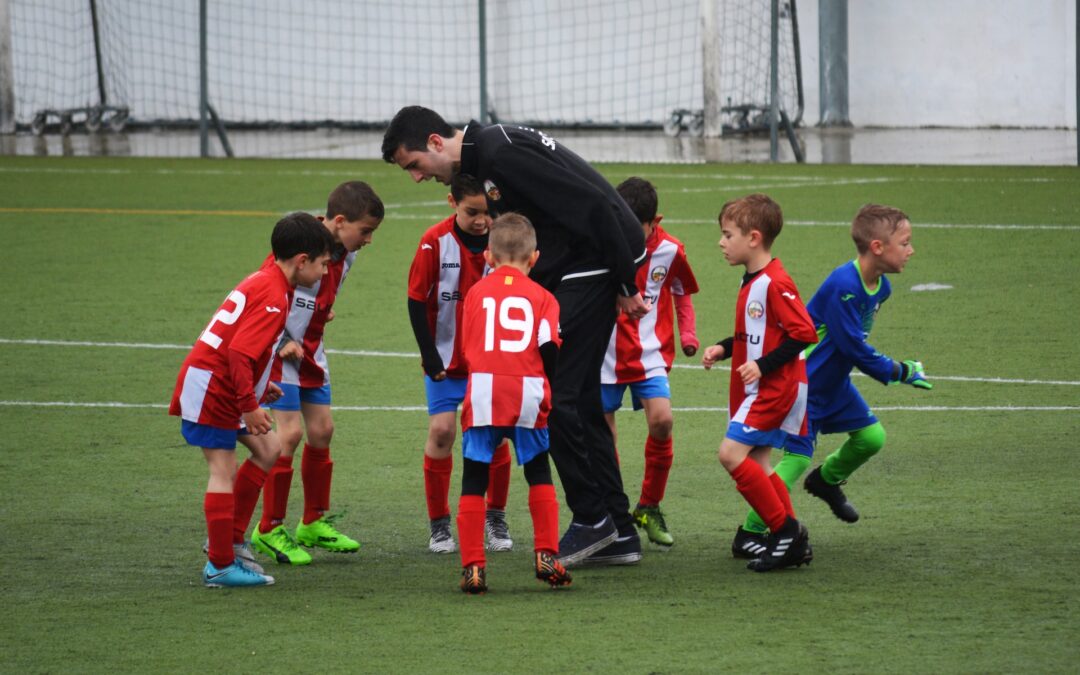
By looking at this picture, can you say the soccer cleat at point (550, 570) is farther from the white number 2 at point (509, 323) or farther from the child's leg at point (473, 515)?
the white number 2 at point (509, 323)

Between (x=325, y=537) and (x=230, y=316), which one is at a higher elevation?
(x=230, y=316)

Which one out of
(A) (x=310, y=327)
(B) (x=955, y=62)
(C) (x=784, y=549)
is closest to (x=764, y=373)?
(C) (x=784, y=549)

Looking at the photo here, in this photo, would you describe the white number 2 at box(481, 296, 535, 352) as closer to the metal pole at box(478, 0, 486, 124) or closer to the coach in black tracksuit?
the coach in black tracksuit

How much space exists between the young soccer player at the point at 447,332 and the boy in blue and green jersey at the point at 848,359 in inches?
38.0

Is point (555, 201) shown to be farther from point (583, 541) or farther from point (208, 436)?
point (208, 436)

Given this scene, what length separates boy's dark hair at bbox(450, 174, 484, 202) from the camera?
5465mm

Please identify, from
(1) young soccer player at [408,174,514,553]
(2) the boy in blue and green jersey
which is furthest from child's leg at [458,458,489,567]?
(2) the boy in blue and green jersey

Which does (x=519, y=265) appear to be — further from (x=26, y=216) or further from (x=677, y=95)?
(x=677, y=95)

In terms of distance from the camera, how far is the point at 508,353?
191 inches

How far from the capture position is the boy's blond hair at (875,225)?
5.41 meters

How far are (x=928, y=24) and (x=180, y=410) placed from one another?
2154 centimetres

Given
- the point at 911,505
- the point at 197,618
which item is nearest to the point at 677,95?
the point at 911,505

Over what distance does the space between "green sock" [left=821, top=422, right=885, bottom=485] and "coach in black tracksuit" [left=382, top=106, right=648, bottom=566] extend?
2.59 feet

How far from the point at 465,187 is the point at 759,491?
1498mm
